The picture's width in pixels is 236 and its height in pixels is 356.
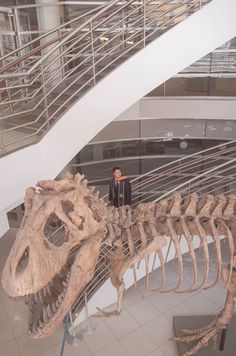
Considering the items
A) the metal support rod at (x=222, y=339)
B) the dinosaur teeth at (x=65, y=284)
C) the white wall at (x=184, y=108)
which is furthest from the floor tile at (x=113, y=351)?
the white wall at (x=184, y=108)

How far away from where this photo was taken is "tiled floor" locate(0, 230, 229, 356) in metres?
4.16

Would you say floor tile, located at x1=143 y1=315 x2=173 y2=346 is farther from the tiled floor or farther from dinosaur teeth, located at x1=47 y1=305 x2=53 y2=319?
dinosaur teeth, located at x1=47 y1=305 x2=53 y2=319

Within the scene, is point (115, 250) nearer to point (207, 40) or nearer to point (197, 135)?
point (207, 40)

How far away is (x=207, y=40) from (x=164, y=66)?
0.58 m

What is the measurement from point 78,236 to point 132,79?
200 cm

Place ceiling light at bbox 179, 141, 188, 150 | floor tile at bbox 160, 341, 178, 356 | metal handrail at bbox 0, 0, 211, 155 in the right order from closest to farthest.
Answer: metal handrail at bbox 0, 0, 211, 155
floor tile at bbox 160, 341, 178, 356
ceiling light at bbox 179, 141, 188, 150

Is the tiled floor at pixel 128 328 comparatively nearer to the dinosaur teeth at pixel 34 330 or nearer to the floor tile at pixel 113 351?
the floor tile at pixel 113 351

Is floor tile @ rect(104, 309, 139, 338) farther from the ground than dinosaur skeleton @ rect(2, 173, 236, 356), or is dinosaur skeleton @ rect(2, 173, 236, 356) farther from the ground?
dinosaur skeleton @ rect(2, 173, 236, 356)

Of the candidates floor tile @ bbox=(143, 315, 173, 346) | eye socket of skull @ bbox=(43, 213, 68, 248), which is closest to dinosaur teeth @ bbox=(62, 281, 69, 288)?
eye socket of skull @ bbox=(43, 213, 68, 248)

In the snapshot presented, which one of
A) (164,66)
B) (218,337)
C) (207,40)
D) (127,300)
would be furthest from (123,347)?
(207,40)

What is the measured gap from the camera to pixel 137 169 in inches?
272

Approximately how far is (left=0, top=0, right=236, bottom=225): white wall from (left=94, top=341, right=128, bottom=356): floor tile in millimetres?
2584

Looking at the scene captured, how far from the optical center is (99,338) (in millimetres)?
4367

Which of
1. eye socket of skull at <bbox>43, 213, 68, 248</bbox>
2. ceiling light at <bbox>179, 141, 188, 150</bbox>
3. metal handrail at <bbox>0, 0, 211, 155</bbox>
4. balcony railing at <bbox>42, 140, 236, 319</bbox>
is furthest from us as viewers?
ceiling light at <bbox>179, 141, 188, 150</bbox>
